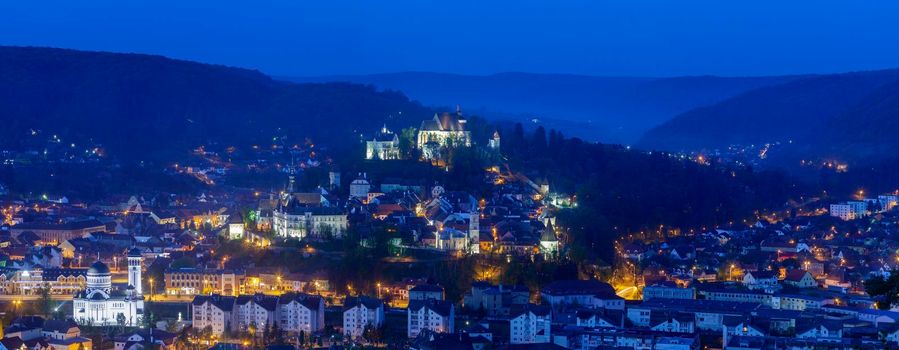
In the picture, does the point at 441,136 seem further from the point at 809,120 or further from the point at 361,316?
the point at 809,120

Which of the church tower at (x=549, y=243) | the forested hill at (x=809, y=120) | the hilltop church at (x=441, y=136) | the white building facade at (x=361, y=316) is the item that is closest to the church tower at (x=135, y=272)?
the white building facade at (x=361, y=316)

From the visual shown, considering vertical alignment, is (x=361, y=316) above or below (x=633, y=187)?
below

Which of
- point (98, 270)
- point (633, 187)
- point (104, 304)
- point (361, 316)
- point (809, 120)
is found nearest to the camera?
point (361, 316)

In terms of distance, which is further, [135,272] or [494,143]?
[494,143]

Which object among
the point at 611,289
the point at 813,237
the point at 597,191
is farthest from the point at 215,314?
the point at 813,237

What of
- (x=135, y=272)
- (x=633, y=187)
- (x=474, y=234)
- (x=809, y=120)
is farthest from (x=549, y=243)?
(x=809, y=120)

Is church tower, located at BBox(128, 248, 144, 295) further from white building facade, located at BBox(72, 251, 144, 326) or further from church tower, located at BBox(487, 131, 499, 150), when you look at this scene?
church tower, located at BBox(487, 131, 499, 150)

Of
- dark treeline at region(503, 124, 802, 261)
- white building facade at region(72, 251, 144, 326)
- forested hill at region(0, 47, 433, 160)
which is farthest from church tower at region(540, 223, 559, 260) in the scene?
forested hill at region(0, 47, 433, 160)
